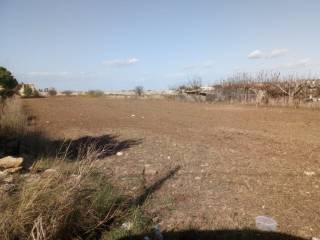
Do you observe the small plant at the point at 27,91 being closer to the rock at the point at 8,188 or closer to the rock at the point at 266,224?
the rock at the point at 8,188

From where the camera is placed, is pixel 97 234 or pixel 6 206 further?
pixel 97 234

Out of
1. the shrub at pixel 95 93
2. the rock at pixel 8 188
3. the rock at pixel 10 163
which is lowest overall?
the rock at pixel 10 163

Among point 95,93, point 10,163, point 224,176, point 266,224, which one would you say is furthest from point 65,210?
point 95,93

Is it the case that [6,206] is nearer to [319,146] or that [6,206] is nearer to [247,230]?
[247,230]

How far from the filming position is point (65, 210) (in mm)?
3029

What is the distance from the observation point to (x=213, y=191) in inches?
184

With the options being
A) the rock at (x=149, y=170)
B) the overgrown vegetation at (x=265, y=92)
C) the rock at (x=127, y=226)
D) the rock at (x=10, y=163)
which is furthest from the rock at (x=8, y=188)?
the overgrown vegetation at (x=265, y=92)

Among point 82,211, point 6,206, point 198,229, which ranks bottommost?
point 198,229

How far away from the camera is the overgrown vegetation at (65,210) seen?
2.69 m

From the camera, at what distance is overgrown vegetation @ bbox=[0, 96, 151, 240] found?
2.69 meters

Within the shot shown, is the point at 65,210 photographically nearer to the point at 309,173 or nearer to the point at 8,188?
the point at 8,188

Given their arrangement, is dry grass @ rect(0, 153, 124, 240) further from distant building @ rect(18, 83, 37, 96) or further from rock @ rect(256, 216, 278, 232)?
distant building @ rect(18, 83, 37, 96)

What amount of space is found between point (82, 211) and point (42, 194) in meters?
0.55

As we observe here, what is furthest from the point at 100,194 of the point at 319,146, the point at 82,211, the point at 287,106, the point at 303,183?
the point at 287,106
